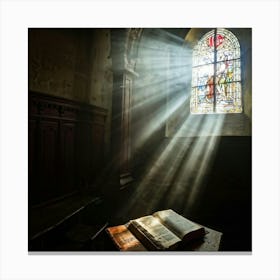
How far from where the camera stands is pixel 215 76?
2.15m

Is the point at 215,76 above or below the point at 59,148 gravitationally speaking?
above

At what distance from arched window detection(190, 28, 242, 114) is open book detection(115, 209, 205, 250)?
1228mm

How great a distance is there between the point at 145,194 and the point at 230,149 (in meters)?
0.84

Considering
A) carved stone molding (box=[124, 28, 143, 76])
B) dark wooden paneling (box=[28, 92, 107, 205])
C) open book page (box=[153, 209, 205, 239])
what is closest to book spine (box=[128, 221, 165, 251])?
open book page (box=[153, 209, 205, 239])

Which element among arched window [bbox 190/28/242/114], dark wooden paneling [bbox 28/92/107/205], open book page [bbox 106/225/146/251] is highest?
arched window [bbox 190/28/242/114]

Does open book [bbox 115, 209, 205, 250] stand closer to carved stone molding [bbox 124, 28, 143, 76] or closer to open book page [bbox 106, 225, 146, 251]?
open book page [bbox 106, 225, 146, 251]

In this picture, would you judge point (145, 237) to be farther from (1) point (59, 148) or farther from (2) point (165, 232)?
(1) point (59, 148)

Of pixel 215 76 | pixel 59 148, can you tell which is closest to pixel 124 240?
pixel 59 148

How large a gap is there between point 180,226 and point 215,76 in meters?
1.53

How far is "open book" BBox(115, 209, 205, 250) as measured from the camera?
4.12 feet

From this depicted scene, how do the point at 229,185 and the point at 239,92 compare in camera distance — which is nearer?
A: the point at 229,185
